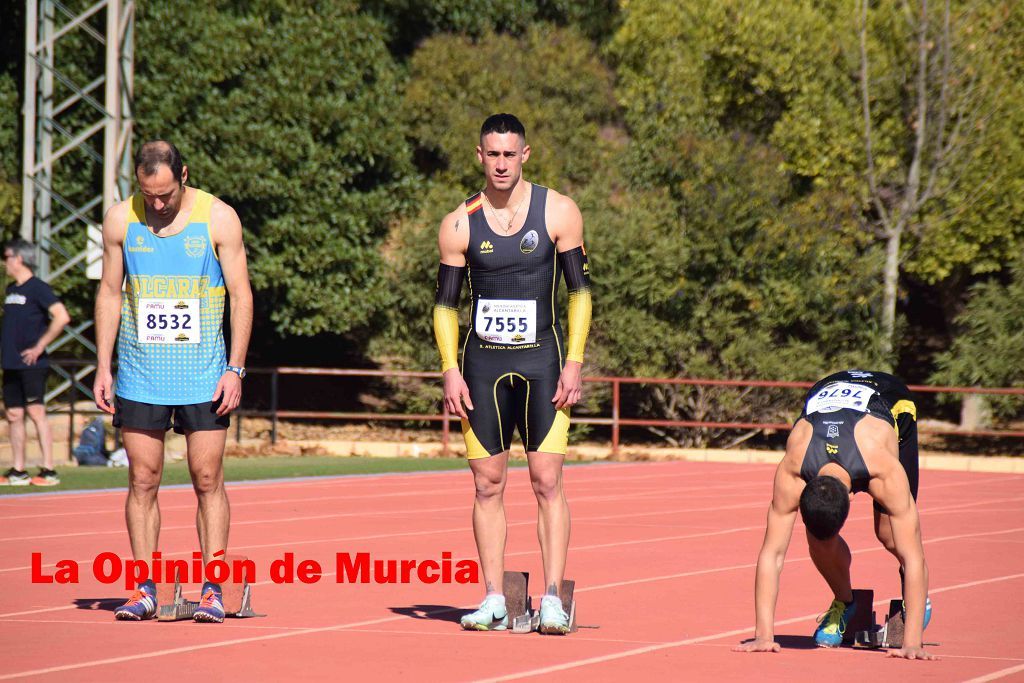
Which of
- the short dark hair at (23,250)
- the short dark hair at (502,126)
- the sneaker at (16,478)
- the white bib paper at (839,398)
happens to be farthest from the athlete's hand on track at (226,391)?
the sneaker at (16,478)

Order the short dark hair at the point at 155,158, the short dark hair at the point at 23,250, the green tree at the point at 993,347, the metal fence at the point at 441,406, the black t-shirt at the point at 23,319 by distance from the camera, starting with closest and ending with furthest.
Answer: the short dark hair at the point at 155,158, the black t-shirt at the point at 23,319, the short dark hair at the point at 23,250, the metal fence at the point at 441,406, the green tree at the point at 993,347

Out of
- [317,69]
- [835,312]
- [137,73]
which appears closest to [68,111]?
[137,73]

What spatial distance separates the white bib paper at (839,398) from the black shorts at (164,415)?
2805 mm

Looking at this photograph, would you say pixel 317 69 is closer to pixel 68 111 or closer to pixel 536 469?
pixel 68 111

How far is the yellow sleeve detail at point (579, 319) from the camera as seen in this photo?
7344 millimetres

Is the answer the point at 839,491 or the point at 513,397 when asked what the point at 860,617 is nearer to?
the point at 839,491

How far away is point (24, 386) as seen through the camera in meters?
14.1

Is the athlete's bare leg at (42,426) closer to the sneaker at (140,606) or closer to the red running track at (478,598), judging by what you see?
the red running track at (478,598)

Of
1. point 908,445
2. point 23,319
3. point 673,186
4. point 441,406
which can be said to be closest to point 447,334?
point 908,445

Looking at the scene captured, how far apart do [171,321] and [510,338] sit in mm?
1616

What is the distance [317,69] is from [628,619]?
19.2 meters

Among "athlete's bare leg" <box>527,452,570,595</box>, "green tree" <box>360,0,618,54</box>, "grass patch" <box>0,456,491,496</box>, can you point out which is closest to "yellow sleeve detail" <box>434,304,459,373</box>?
"athlete's bare leg" <box>527,452,570,595</box>

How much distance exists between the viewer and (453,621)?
24.9 ft

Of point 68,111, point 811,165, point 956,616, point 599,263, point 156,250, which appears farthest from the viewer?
point 811,165
